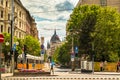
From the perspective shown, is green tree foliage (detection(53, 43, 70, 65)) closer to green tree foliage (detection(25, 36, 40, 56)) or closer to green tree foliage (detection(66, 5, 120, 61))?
green tree foliage (detection(25, 36, 40, 56))

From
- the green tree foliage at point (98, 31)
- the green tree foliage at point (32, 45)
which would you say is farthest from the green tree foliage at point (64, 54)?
the green tree foliage at point (98, 31)

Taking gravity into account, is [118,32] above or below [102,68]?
above

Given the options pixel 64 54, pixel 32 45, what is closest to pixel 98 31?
pixel 32 45

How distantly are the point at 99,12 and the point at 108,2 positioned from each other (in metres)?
33.0

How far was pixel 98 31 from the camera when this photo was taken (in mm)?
64625

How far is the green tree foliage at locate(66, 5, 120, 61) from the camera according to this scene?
63.7 m

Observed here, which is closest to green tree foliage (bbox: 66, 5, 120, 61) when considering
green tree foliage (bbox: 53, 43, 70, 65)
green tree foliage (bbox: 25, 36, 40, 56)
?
green tree foliage (bbox: 53, 43, 70, 65)

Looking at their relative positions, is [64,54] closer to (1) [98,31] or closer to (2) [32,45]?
(2) [32,45]

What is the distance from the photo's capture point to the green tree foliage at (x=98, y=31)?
2506 inches

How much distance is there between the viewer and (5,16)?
8381 centimetres

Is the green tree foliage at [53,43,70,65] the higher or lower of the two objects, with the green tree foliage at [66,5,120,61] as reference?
lower

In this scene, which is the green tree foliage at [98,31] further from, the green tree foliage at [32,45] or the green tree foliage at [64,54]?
Result: the green tree foliage at [32,45]

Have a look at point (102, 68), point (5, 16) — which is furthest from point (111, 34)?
point (5, 16)

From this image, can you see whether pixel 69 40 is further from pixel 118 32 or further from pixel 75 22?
pixel 118 32
